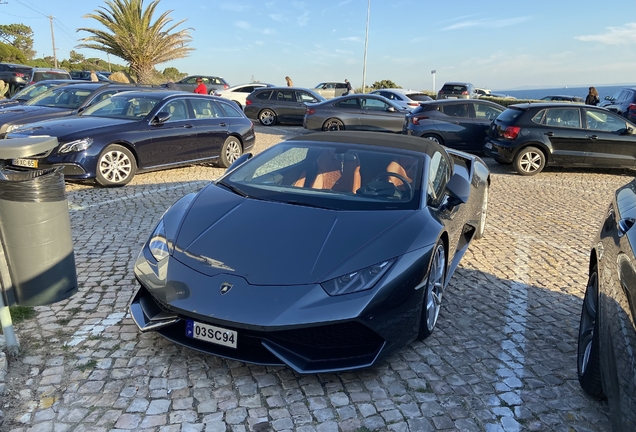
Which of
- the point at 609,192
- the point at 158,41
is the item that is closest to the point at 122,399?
the point at 609,192

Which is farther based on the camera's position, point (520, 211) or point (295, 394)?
point (520, 211)

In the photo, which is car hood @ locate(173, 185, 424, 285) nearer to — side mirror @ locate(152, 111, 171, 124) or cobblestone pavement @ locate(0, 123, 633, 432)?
cobblestone pavement @ locate(0, 123, 633, 432)

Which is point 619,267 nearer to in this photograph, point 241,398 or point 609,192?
point 241,398

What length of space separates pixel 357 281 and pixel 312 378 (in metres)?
0.66

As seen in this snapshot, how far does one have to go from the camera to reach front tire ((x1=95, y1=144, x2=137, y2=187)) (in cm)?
757

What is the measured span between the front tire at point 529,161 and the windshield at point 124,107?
7306 millimetres

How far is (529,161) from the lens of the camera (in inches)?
410

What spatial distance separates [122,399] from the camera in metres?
2.68

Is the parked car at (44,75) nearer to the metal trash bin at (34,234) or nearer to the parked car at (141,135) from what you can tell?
the parked car at (141,135)

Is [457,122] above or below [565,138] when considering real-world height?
above

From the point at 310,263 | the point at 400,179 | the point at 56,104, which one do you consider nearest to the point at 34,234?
the point at 310,263

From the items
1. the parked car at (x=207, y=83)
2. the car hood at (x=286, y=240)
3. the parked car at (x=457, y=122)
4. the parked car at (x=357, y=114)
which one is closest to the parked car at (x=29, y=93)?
the parked car at (x=357, y=114)

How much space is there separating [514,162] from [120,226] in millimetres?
7977

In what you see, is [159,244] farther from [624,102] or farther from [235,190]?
[624,102]
